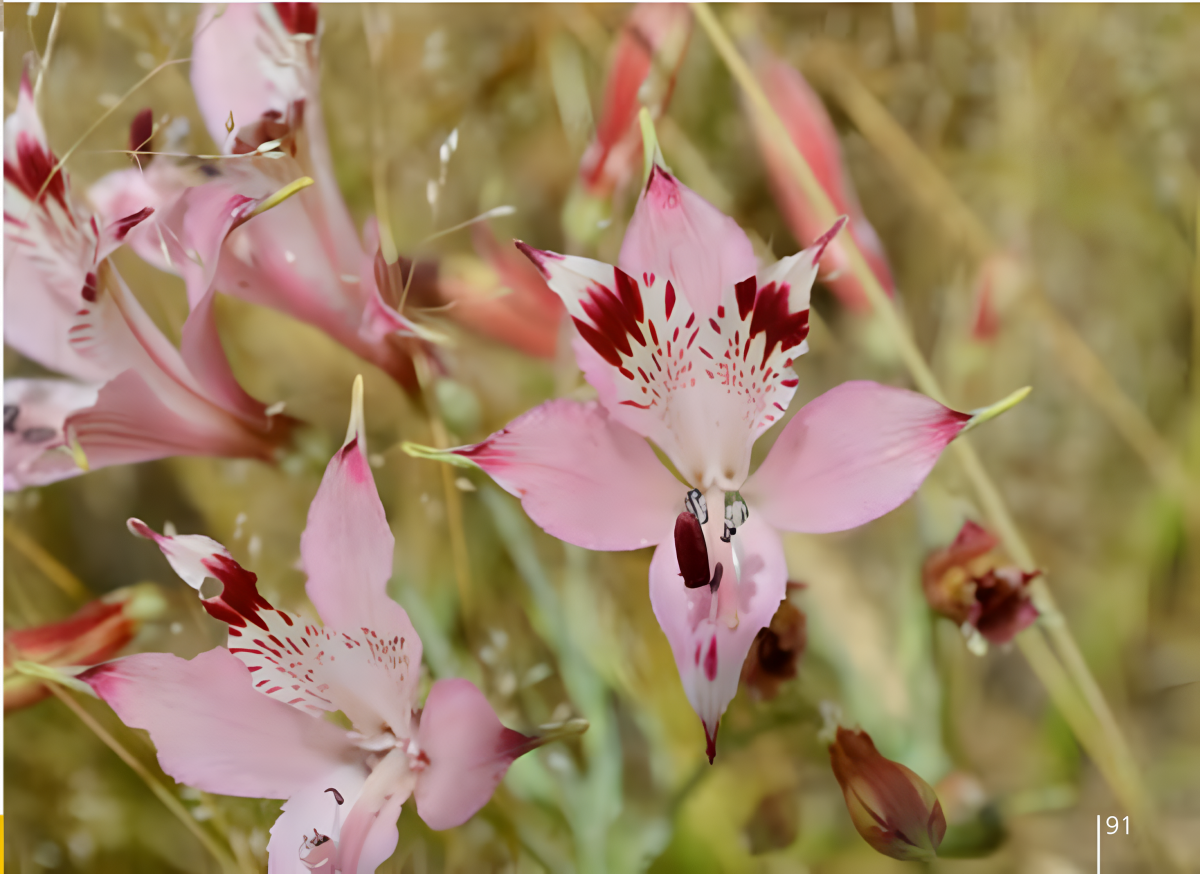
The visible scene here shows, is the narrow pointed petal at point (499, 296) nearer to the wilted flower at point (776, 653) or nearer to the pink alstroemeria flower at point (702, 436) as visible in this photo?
the pink alstroemeria flower at point (702, 436)

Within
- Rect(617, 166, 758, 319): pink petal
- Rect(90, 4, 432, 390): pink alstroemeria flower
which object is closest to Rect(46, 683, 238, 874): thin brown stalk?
Rect(90, 4, 432, 390): pink alstroemeria flower

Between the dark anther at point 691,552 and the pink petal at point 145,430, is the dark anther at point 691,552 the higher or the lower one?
the lower one

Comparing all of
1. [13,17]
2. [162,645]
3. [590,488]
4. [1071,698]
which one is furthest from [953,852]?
[13,17]

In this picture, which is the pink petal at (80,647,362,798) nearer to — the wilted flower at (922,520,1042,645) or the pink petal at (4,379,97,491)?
the pink petal at (4,379,97,491)

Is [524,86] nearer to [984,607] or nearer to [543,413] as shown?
[543,413]

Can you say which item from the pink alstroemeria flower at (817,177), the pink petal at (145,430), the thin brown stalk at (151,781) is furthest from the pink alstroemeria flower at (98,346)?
the pink alstroemeria flower at (817,177)

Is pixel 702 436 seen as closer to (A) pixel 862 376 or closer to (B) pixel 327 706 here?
(A) pixel 862 376
